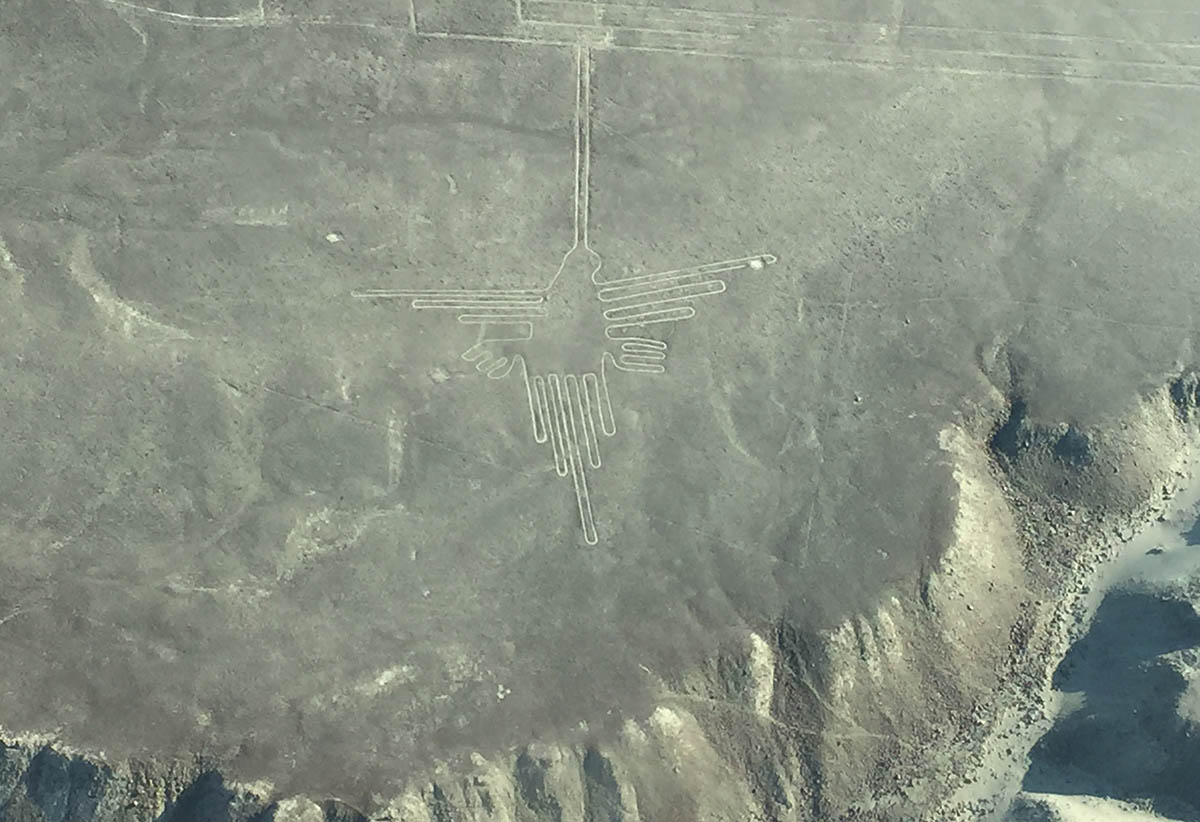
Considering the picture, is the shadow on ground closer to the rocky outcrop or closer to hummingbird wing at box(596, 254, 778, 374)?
the rocky outcrop

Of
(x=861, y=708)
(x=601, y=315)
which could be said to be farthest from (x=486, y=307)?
(x=861, y=708)

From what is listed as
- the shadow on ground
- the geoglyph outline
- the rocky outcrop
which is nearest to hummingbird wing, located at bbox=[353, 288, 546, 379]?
the geoglyph outline

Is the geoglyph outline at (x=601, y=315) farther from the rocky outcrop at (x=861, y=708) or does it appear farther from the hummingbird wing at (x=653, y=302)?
the rocky outcrop at (x=861, y=708)

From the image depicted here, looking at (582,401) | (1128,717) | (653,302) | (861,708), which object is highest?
(653,302)

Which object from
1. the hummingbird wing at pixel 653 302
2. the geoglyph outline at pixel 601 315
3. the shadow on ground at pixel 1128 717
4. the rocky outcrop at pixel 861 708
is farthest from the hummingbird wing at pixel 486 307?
the shadow on ground at pixel 1128 717

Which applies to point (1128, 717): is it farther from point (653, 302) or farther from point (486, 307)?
point (486, 307)

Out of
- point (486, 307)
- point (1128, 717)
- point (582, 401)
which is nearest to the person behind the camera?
point (1128, 717)
